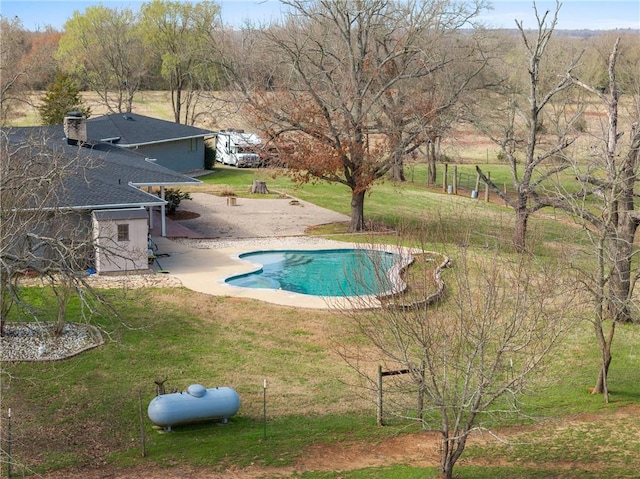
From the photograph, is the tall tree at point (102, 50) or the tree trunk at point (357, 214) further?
the tall tree at point (102, 50)

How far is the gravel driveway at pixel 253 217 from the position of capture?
108ft

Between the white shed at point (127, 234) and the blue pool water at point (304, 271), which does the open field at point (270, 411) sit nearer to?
the blue pool water at point (304, 271)

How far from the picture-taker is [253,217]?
117 feet

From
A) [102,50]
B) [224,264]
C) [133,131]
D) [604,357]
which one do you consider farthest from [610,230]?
[102,50]

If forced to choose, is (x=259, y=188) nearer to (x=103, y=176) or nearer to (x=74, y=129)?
(x=74, y=129)

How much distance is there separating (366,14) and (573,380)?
19025 mm

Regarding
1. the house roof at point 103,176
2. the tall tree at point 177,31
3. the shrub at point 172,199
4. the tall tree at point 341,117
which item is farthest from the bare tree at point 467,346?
the tall tree at point 177,31

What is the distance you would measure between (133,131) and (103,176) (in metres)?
14.1

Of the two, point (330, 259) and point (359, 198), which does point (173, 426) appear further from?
point (359, 198)

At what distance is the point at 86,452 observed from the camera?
14.4m

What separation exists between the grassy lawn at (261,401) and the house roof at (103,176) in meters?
3.91

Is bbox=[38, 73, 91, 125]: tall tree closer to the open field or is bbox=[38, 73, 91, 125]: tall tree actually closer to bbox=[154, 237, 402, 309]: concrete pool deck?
bbox=[154, 237, 402, 309]: concrete pool deck

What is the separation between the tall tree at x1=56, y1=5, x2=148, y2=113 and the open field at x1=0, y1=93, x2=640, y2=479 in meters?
42.6

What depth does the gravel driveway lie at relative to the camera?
32875 mm
